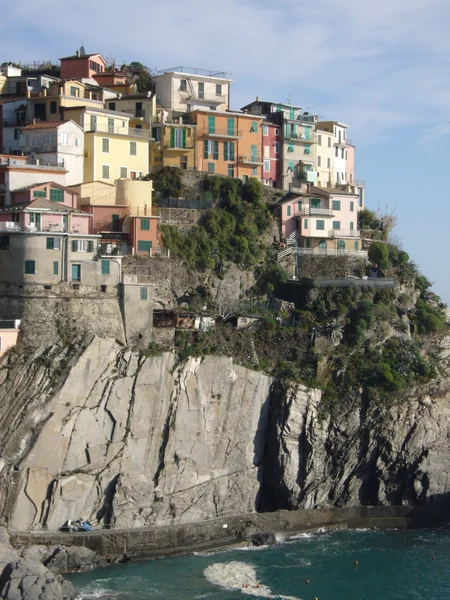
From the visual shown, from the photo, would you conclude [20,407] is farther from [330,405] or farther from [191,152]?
[191,152]

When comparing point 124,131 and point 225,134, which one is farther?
point 225,134

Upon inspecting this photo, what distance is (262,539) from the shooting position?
70.8 m

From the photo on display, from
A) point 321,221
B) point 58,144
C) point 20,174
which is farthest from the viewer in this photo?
point 321,221

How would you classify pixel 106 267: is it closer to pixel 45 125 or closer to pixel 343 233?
pixel 45 125

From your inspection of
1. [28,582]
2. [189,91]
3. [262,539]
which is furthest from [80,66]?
[28,582]

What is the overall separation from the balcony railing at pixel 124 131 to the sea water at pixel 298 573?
30.1m

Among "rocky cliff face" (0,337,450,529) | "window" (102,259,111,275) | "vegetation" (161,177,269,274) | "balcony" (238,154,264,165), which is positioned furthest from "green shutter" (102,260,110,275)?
"balcony" (238,154,264,165)

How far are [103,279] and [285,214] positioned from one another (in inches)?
746

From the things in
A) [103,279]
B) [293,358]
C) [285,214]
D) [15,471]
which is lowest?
[15,471]

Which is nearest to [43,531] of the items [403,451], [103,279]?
[103,279]

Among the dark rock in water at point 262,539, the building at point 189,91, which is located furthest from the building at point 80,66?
the dark rock in water at point 262,539

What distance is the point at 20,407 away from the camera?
68.2 m

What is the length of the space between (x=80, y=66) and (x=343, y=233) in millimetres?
23528

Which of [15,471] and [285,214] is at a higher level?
[285,214]
